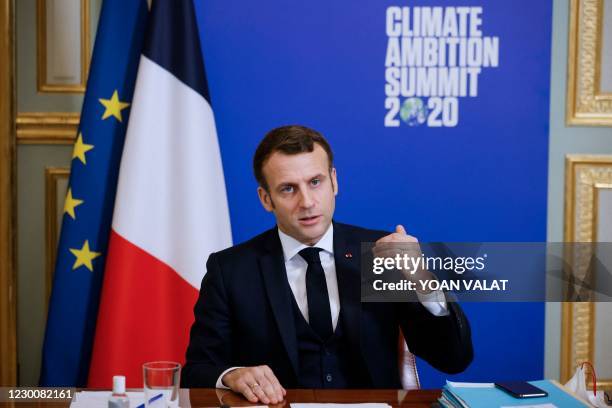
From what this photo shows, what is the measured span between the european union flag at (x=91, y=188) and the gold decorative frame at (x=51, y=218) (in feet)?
0.89

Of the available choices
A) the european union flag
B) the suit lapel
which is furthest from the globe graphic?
the suit lapel

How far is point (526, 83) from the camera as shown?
3447 mm

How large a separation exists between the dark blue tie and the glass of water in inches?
29.7

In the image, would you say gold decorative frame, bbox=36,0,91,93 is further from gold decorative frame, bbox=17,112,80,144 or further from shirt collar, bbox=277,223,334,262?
shirt collar, bbox=277,223,334,262

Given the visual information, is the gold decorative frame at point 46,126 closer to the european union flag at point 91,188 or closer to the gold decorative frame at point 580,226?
the european union flag at point 91,188

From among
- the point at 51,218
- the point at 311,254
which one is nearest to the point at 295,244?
the point at 311,254

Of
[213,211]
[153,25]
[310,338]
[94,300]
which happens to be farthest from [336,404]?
[153,25]

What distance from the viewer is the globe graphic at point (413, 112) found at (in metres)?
3.44

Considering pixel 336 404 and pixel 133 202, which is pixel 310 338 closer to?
pixel 336 404

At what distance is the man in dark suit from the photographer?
2.17m

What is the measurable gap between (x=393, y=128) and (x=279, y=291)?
1438 millimetres

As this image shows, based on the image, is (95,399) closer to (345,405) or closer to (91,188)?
(345,405)

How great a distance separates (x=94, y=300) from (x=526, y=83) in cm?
213

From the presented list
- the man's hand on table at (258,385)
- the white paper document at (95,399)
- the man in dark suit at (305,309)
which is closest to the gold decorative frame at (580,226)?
the man in dark suit at (305,309)
